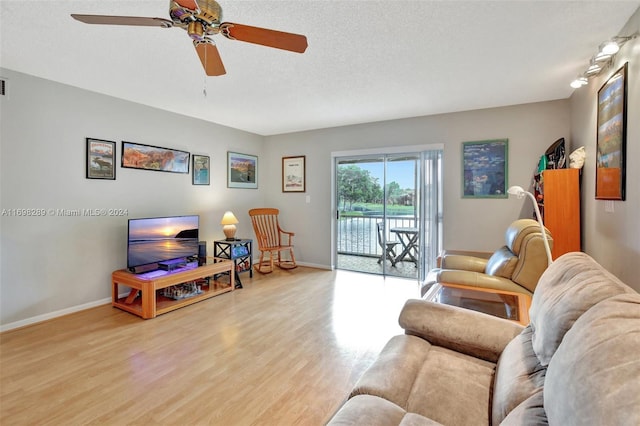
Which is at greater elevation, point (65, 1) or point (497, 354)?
point (65, 1)

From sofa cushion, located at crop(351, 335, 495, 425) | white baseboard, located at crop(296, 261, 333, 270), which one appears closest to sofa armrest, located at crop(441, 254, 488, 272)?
sofa cushion, located at crop(351, 335, 495, 425)

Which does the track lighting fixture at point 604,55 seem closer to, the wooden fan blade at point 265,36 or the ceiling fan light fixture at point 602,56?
the ceiling fan light fixture at point 602,56

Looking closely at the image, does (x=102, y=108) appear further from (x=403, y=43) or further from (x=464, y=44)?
(x=464, y=44)

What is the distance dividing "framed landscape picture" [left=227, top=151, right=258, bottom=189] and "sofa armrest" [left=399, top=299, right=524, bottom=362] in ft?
13.8

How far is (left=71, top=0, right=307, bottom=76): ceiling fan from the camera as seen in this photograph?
4.92 feet

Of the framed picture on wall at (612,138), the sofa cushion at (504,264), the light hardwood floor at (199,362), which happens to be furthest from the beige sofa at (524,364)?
the framed picture on wall at (612,138)

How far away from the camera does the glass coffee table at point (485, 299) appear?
208 centimetres

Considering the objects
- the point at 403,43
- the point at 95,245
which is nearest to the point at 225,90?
the point at 403,43

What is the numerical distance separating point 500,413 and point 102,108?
14.6ft

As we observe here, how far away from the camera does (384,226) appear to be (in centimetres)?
485

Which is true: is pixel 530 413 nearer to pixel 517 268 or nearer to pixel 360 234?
pixel 517 268


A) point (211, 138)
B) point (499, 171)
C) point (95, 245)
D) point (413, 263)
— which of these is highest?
point (211, 138)

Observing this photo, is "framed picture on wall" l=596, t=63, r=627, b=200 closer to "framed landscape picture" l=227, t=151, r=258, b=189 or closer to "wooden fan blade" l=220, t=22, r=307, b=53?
"wooden fan blade" l=220, t=22, r=307, b=53

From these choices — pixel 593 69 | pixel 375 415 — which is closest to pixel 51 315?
pixel 375 415
